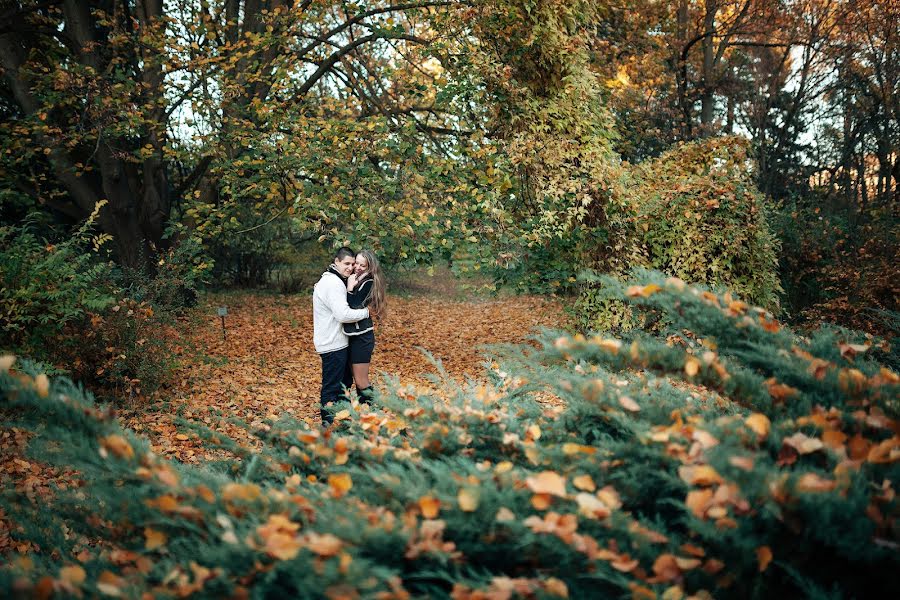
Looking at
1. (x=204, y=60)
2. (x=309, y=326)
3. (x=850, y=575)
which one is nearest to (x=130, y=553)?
(x=850, y=575)

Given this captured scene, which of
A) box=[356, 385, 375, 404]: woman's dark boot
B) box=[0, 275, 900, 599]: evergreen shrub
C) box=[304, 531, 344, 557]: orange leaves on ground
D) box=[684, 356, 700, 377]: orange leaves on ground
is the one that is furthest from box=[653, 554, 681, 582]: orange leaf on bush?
box=[356, 385, 375, 404]: woman's dark boot

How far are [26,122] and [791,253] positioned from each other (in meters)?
11.6

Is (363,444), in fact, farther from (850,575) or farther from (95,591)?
(850,575)

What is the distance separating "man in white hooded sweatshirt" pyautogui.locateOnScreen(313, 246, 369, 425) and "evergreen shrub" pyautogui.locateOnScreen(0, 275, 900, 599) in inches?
116

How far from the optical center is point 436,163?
7469mm

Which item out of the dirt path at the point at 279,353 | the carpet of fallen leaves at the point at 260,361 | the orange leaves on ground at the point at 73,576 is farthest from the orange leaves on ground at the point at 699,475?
the orange leaves on ground at the point at 73,576

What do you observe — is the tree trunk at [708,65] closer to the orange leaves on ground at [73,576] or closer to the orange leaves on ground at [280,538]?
the orange leaves on ground at [280,538]

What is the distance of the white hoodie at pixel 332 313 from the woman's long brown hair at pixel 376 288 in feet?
0.50

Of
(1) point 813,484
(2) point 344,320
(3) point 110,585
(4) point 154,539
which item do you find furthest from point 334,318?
(1) point 813,484

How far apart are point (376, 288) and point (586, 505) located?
3862 millimetres

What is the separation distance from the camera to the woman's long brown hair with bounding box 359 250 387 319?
5203 millimetres

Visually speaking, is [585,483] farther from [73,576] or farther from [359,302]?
[359,302]

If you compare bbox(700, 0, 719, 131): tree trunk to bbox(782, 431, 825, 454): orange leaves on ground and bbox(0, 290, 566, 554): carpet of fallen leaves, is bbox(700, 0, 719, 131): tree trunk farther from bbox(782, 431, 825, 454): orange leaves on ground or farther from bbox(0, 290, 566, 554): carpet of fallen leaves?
bbox(782, 431, 825, 454): orange leaves on ground

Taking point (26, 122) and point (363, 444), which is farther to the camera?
point (26, 122)
